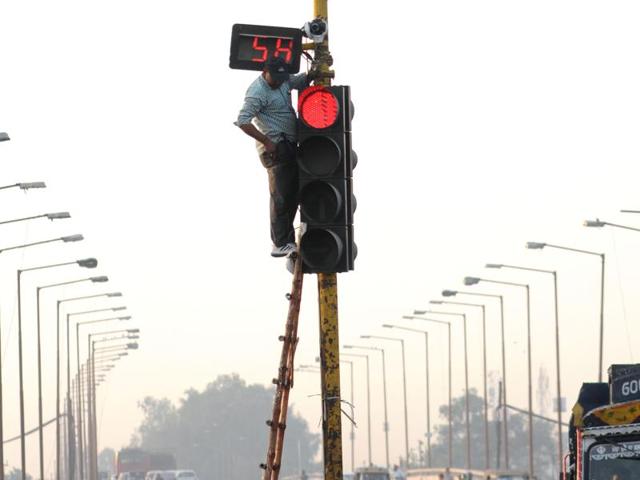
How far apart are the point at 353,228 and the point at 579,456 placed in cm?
521

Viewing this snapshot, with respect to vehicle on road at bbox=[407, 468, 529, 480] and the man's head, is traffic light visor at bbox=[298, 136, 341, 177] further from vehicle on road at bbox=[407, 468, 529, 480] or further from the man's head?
vehicle on road at bbox=[407, 468, 529, 480]

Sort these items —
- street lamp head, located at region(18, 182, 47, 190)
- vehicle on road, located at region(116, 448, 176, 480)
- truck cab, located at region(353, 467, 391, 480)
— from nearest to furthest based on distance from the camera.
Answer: street lamp head, located at region(18, 182, 47, 190), truck cab, located at region(353, 467, 391, 480), vehicle on road, located at region(116, 448, 176, 480)

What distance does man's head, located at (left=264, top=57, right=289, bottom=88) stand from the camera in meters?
17.8

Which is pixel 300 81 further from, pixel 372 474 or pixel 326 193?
pixel 372 474

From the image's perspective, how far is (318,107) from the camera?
17.6 m

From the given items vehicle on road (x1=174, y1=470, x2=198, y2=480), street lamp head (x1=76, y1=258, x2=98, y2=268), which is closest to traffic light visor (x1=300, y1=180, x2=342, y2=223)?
street lamp head (x1=76, y1=258, x2=98, y2=268)

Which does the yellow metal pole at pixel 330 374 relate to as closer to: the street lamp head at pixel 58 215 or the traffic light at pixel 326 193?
the traffic light at pixel 326 193

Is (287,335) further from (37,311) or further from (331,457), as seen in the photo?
(37,311)

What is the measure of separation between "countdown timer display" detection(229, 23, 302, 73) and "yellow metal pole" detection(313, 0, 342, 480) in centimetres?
171

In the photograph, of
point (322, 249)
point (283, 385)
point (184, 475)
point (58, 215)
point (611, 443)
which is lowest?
point (611, 443)

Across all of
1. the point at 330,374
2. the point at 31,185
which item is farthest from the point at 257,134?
the point at 31,185

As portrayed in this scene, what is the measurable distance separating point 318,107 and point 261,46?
27.0 inches

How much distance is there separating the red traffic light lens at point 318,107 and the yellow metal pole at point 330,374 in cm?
118

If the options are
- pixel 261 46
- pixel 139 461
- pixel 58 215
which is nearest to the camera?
pixel 261 46
